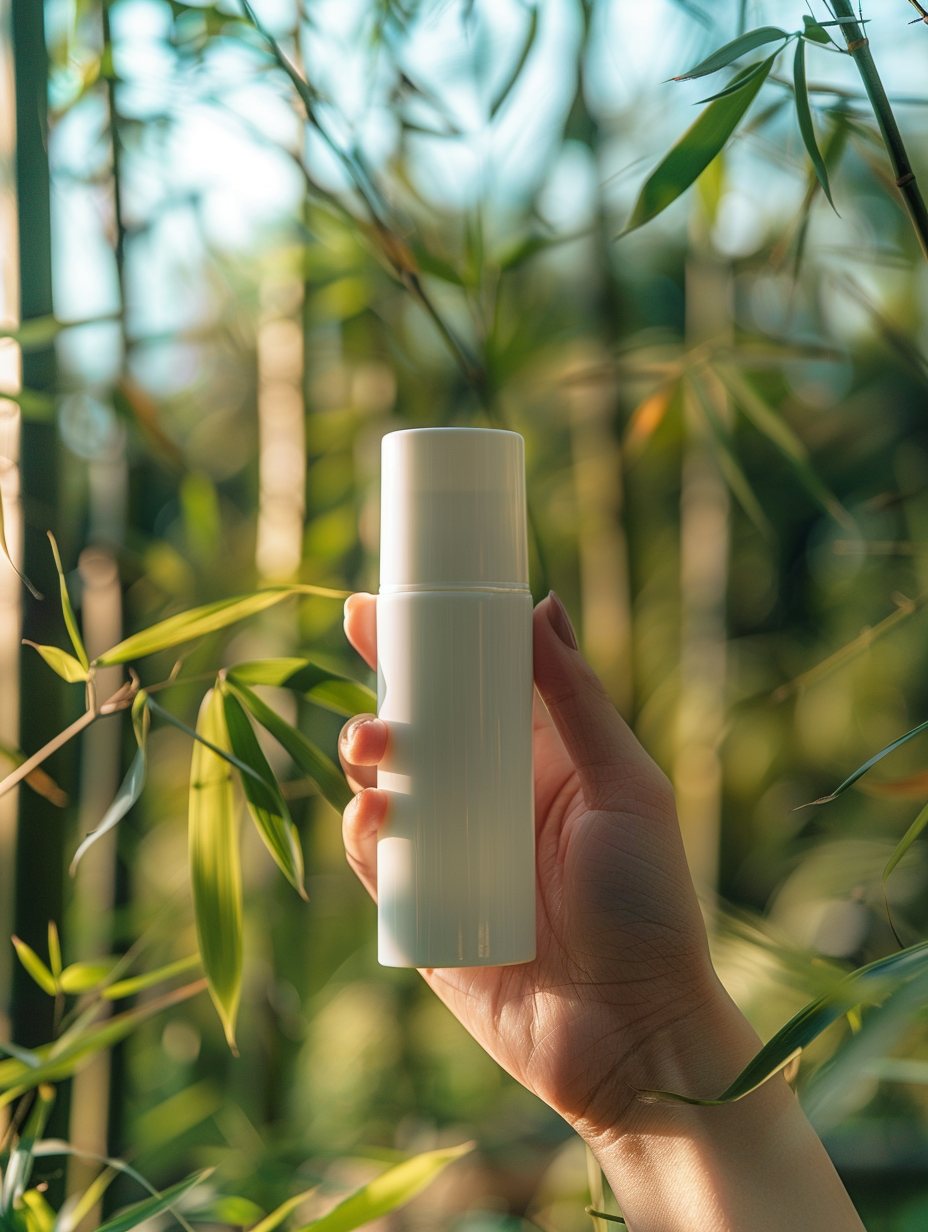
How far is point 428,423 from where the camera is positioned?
32.4 inches

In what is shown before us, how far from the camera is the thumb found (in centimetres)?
43

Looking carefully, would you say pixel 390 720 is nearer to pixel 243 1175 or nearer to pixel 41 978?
pixel 41 978

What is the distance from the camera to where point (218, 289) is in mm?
773

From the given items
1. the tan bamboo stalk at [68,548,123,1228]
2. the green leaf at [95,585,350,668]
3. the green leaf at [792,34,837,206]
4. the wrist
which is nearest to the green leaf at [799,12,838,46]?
the green leaf at [792,34,837,206]

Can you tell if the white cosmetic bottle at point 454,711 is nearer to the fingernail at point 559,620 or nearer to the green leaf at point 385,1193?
the fingernail at point 559,620

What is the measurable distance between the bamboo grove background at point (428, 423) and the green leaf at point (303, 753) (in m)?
0.12

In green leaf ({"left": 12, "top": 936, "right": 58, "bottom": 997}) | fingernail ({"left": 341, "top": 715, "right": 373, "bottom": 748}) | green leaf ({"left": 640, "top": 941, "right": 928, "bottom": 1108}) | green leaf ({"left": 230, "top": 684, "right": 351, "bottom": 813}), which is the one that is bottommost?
green leaf ({"left": 12, "top": 936, "right": 58, "bottom": 997})

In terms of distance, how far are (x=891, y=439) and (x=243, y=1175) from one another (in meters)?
0.90

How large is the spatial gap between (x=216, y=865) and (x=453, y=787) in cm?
17

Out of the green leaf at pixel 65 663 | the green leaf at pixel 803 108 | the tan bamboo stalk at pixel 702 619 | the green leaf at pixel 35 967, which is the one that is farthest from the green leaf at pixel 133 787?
the tan bamboo stalk at pixel 702 619

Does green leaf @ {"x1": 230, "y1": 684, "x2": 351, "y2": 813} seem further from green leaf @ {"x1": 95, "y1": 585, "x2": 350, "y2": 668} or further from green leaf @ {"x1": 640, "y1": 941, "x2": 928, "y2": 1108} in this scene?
green leaf @ {"x1": 640, "y1": 941, "x2": 928, "y2": 1108}

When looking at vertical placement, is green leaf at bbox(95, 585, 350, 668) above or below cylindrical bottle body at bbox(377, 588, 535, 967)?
above

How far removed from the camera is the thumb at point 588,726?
1.41 feet

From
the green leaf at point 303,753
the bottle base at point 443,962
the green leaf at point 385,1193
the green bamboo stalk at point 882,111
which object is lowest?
the green leaf at point 385,1193
